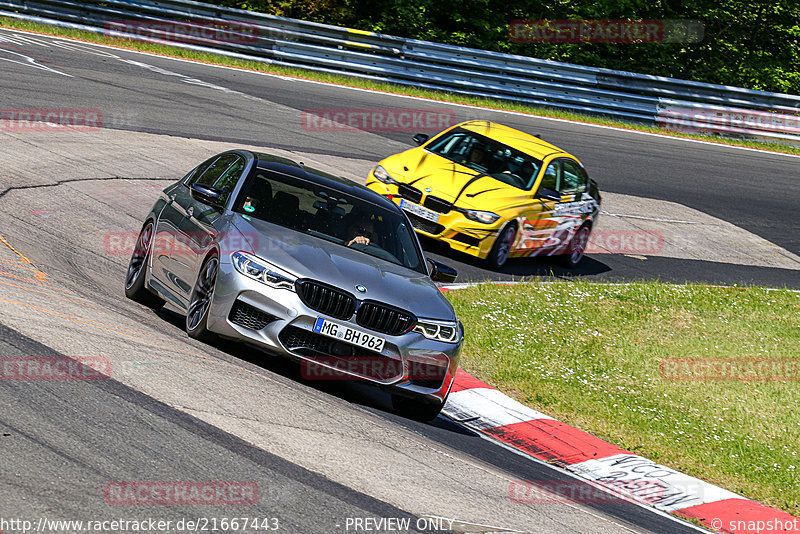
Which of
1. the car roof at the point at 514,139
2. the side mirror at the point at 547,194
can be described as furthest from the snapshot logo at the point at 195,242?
the car roof at the point at 514,139

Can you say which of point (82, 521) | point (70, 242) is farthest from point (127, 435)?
point (70, 242)

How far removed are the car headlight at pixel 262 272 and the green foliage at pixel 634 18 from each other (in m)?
23.6

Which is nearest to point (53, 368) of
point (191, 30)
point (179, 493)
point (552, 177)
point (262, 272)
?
point (179, 493)

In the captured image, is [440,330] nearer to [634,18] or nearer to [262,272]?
[262,272]

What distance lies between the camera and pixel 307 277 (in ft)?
23.4

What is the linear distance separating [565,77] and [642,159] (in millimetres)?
4928

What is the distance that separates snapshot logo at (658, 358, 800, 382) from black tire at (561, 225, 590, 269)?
4.30 meters

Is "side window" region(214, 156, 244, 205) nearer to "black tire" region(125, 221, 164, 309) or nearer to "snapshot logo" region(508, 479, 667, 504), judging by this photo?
"black tire" region(125, 221, 164, 309)

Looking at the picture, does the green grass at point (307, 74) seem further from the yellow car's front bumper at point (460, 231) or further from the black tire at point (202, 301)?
the black tire at point (202, 301)

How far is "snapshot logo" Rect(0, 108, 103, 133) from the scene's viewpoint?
14875 mm

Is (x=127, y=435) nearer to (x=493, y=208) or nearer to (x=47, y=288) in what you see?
(x=47, y=288)

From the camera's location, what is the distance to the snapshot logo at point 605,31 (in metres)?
32.9

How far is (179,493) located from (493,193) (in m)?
9.49

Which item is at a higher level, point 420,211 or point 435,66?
point 435,66
